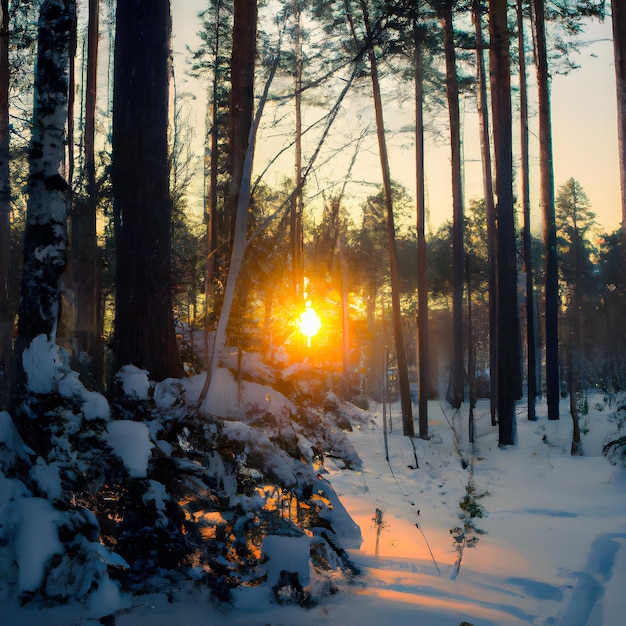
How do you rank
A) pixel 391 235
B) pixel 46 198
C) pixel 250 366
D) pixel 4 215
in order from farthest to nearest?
pixel 391 235 < pixel 4 215 < pixel 250 366 < pixel 46 198

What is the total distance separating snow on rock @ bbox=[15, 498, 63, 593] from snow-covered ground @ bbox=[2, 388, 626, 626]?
0.67 feet

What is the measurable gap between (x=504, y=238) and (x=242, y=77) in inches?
314

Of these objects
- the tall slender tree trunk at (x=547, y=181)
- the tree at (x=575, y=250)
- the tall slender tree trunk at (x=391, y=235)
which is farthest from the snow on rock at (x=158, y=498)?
the tree at (x=575, y=250)

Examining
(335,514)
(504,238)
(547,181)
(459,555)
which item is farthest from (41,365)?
(547,181)

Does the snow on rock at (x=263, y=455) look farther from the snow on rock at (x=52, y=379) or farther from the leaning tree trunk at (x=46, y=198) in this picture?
the leaning tree trunk at (x=46, y=198)

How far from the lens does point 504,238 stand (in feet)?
41.8

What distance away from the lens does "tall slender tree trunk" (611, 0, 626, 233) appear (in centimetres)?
990

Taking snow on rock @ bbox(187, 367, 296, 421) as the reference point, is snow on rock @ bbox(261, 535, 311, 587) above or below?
below

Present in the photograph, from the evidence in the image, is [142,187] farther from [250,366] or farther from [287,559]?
[287,559]

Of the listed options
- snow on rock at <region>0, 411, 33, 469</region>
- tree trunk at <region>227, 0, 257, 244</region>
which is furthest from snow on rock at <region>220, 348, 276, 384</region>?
tree trunk at <region>227, 0, 257, 244</region>

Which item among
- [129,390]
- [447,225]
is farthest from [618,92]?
[447,225]

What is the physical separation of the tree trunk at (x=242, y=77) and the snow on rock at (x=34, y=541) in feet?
14.1

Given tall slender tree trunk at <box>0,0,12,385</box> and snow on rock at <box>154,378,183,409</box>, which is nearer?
snow on rock at <box>154,378,183,409</box>

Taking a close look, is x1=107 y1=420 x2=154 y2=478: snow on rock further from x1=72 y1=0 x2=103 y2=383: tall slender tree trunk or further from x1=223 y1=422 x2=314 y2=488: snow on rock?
x1=72 y1=0 x2=103 y2=383: tall slender tree trunk
